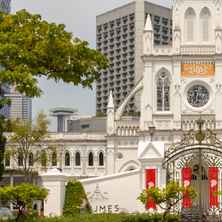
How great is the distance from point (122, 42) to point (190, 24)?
72884 mm

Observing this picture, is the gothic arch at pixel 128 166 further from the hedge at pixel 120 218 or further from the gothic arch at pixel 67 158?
the hedge at pixel 120 218

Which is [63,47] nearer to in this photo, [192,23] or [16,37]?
[16,37]

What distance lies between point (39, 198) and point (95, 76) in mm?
6242

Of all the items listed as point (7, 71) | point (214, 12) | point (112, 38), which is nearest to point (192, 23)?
point (214, 12)

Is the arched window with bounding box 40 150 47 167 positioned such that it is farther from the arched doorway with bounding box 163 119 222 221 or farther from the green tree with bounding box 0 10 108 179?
the green tree with bounding box 0 10 108 179

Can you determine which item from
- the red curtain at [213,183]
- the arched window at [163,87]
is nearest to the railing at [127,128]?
the arched window at [163,87]

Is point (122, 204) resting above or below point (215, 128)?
below

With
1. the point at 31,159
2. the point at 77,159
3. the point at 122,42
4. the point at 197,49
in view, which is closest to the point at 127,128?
the point at 77,159

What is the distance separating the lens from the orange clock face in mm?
68500

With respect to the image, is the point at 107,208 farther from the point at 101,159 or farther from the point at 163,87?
the point at 101,159

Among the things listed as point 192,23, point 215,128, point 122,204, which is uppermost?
point 192,23

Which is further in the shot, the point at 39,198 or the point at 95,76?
the point at 39,198

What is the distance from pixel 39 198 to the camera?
86.0 ft

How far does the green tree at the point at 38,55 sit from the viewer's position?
2041 cm
